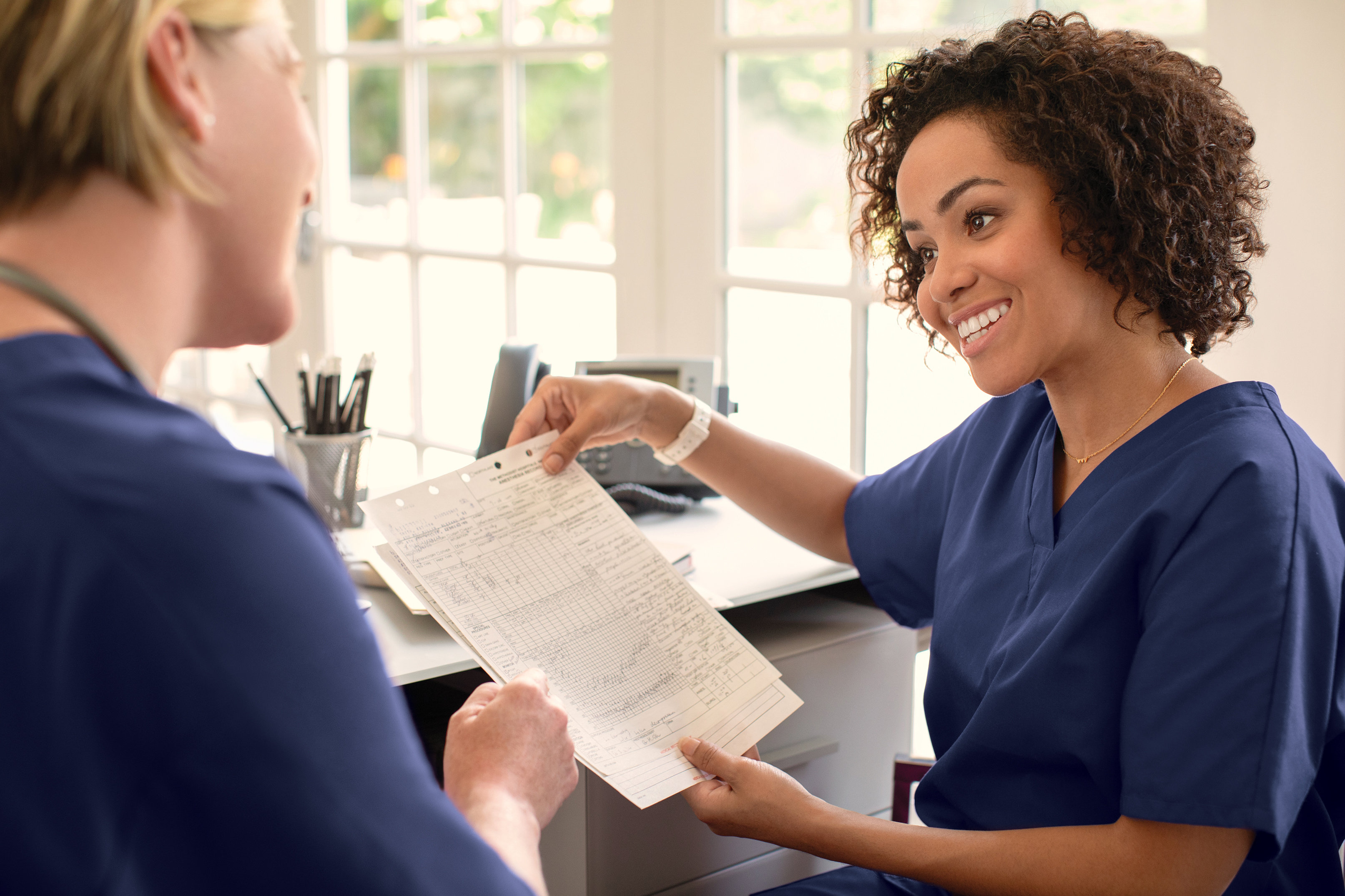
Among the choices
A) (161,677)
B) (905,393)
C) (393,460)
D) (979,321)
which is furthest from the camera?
(393,460)

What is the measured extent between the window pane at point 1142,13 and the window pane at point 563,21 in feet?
3.05

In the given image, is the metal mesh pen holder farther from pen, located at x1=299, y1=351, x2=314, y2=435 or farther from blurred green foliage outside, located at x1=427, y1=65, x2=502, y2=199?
blurred green foliage outside, located at x1=427, y1=65, x2=502, y2=199

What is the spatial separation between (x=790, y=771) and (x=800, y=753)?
0.03 m

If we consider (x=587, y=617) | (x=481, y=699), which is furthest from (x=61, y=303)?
(x=587, y=617)

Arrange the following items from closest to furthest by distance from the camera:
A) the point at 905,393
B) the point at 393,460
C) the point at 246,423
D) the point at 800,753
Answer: the point at 800,753, the point at 905,393, the point at 393,460, the point at 246,423

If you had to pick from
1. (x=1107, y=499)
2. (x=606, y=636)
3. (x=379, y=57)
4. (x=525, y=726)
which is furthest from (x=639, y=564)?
(x=379, y=57)

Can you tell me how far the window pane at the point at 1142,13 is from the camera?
1488 mm

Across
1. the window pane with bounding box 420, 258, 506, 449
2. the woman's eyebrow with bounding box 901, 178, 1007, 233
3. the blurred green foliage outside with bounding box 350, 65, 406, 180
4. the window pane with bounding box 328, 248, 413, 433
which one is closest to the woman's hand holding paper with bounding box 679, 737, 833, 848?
the woman's eyebrow with bounding box 901, 178, 1007, 233

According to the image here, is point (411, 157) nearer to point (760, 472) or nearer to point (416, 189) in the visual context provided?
point (416, 189)

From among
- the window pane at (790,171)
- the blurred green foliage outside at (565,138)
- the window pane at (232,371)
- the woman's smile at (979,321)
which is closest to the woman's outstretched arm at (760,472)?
the woman's smile at (979,321)

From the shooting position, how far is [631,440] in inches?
65.9

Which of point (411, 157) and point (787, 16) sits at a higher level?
point (787, 16)

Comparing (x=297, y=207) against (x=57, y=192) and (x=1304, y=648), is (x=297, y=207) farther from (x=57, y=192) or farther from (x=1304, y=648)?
(x=1304, y=648)

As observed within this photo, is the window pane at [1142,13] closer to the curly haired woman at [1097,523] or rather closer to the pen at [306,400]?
the curly haired woman at [1097,523]
